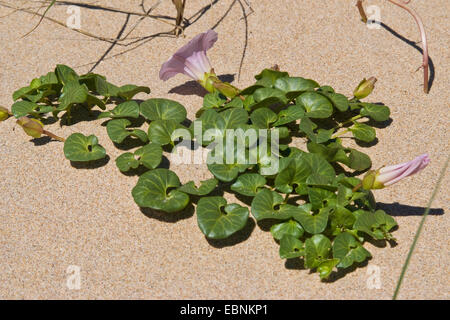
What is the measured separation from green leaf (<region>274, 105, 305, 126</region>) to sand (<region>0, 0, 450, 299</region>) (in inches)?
13.0

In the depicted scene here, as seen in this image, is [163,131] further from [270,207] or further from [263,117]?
[270,207]

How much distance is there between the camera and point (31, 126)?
201 cm

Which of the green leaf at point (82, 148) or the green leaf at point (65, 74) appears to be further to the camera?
the green leaf at point (65, 74)

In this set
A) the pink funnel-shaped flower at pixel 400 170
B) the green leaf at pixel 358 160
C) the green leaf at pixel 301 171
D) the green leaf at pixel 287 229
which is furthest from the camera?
the green leaf at pixel 358 160

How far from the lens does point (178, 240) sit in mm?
1759

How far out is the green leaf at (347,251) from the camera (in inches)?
64.1

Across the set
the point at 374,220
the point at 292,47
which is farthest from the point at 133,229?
the point at 292,47

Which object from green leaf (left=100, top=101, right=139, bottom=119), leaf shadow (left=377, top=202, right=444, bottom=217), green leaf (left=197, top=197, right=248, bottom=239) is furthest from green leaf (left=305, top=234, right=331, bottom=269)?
green leaf (left=100, top=101, right=139, bottom=119)

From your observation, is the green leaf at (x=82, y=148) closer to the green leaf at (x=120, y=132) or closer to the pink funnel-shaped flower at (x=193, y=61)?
the green leaf at (x=120, y=132)

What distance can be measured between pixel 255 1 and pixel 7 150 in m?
1.47

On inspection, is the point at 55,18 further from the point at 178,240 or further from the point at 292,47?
the point at 178,240

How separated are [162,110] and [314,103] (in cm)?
60

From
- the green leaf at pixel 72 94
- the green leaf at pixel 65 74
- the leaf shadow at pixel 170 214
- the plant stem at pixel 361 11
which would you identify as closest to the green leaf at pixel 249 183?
the leaf shadow at pixel 170 214

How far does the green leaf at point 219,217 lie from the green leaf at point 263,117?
0.38 metres
